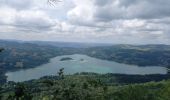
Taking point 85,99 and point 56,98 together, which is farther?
point 85,99

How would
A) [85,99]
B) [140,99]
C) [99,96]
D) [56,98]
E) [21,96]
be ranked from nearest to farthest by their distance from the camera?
[21,96] < [56,98] < [85,99] < [99,96] < [140,99]

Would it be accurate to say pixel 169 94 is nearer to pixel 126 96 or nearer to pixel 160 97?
pixel 160 97

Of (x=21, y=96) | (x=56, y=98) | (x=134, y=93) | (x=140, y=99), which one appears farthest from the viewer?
(x=134, y=93)

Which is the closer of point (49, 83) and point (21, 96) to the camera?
point (21, 96)

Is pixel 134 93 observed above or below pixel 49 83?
below

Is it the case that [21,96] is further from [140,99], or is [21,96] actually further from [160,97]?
[160,97]

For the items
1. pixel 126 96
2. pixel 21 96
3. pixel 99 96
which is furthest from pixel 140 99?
pixel 21 96

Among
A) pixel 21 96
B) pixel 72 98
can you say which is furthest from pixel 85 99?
pixel 21 96

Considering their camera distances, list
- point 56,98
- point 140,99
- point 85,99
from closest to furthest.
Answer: point 56,98 < point 85,99 < point 140,99

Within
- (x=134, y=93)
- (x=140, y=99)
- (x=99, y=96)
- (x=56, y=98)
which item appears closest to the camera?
(x=56, y=98)
